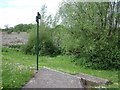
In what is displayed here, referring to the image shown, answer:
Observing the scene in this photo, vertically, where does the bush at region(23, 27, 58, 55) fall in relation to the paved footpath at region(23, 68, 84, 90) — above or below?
above

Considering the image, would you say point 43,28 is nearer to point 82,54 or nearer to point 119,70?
point 82,54

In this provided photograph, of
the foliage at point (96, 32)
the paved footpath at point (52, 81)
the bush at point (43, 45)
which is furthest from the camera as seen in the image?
the bush at point (43, 45)

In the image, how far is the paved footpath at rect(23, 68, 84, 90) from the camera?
22.4 feet

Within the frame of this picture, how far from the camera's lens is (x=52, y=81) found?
7320mm

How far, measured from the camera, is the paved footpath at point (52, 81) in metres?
6.83

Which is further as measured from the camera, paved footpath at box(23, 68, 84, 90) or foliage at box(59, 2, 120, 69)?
foliage at box(59, 2, 120, 69)

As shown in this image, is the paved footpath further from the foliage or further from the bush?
the bush

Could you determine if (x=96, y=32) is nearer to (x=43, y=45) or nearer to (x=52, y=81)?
(x=43, y=45)

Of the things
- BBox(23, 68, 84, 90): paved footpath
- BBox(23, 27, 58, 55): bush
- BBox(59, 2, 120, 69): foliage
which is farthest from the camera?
BBox(23, 27, 58, 55): bush

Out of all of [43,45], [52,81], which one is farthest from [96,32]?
[52,81]

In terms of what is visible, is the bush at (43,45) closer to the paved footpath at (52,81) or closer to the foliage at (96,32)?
the foliage at (96,32)

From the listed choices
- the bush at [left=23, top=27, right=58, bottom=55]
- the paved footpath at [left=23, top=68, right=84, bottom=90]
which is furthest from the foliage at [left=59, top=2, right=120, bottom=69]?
the paved footpath at [left=23, top=68, right=84, bottom=90]

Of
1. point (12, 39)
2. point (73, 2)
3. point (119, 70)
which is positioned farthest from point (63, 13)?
point (12, 39)

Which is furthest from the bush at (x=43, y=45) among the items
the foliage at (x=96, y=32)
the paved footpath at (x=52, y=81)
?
the paved footpath at (x=52, y=81)
